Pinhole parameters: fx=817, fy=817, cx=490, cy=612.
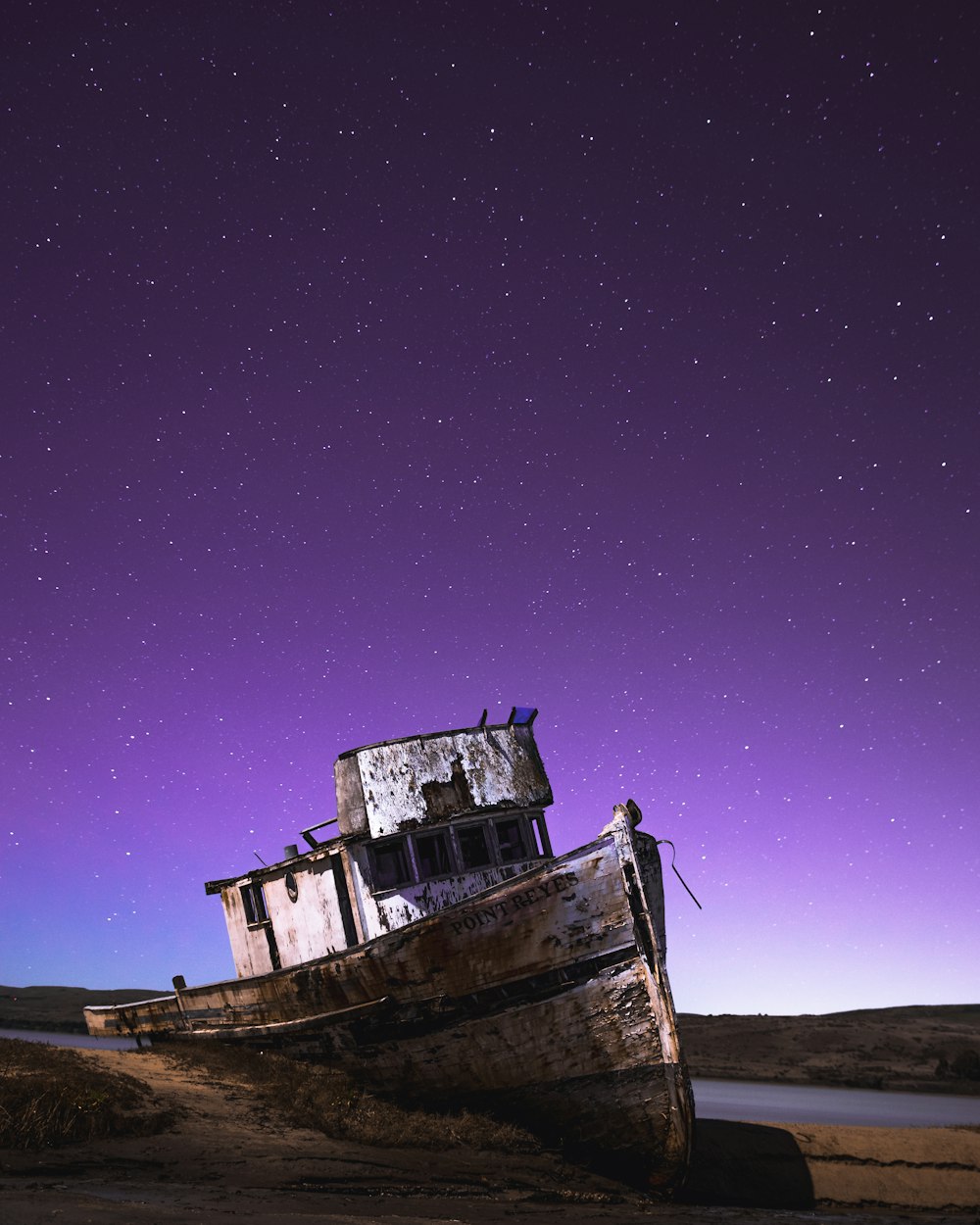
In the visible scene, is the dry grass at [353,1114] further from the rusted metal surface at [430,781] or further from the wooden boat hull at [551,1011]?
the rusted metal surface at [430,781]

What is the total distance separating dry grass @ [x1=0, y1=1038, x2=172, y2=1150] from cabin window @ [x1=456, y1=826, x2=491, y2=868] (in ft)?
18.2

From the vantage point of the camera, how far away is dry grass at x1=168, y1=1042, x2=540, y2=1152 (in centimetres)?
1005

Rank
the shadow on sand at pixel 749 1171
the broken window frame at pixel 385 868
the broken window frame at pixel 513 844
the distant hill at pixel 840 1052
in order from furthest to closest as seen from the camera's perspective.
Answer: the distant hill at pixel 840 1052
the broken window frame at pixel 513 844
the broken window frame at pixel 385 868
the shadow on sand at pixel 749 1171

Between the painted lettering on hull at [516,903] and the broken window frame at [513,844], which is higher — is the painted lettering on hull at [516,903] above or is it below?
below

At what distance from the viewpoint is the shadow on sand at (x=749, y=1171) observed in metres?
10.9

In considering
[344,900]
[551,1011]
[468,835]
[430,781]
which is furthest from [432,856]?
[551,1011]

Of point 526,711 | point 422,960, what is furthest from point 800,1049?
point 422,960

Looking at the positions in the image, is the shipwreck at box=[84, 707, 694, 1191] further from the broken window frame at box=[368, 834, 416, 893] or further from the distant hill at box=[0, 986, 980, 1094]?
the distant hill at box=[0, 986, 980, 1094]

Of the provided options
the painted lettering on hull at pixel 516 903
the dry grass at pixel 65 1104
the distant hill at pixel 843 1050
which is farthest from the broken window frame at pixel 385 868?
the distant hill at pixel 843 1050

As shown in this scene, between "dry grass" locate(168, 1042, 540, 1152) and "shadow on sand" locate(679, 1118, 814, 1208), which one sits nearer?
"dry grass" locate(168, 1042, 540, 1152)

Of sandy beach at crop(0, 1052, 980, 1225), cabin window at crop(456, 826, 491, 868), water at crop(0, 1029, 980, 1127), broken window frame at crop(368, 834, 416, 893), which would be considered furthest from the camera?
water at crop(0, 1029, 980, 1127)

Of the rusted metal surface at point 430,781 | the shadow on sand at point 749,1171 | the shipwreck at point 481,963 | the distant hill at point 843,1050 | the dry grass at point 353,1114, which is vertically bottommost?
the distant hill at point 843,1050

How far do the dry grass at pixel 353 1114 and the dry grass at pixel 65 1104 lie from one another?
1990mm

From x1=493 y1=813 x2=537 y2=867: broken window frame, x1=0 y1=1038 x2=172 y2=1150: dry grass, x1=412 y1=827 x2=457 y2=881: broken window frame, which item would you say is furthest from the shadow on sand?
x1=0 y1=1038 x2=172 y2=1150: dry grass
